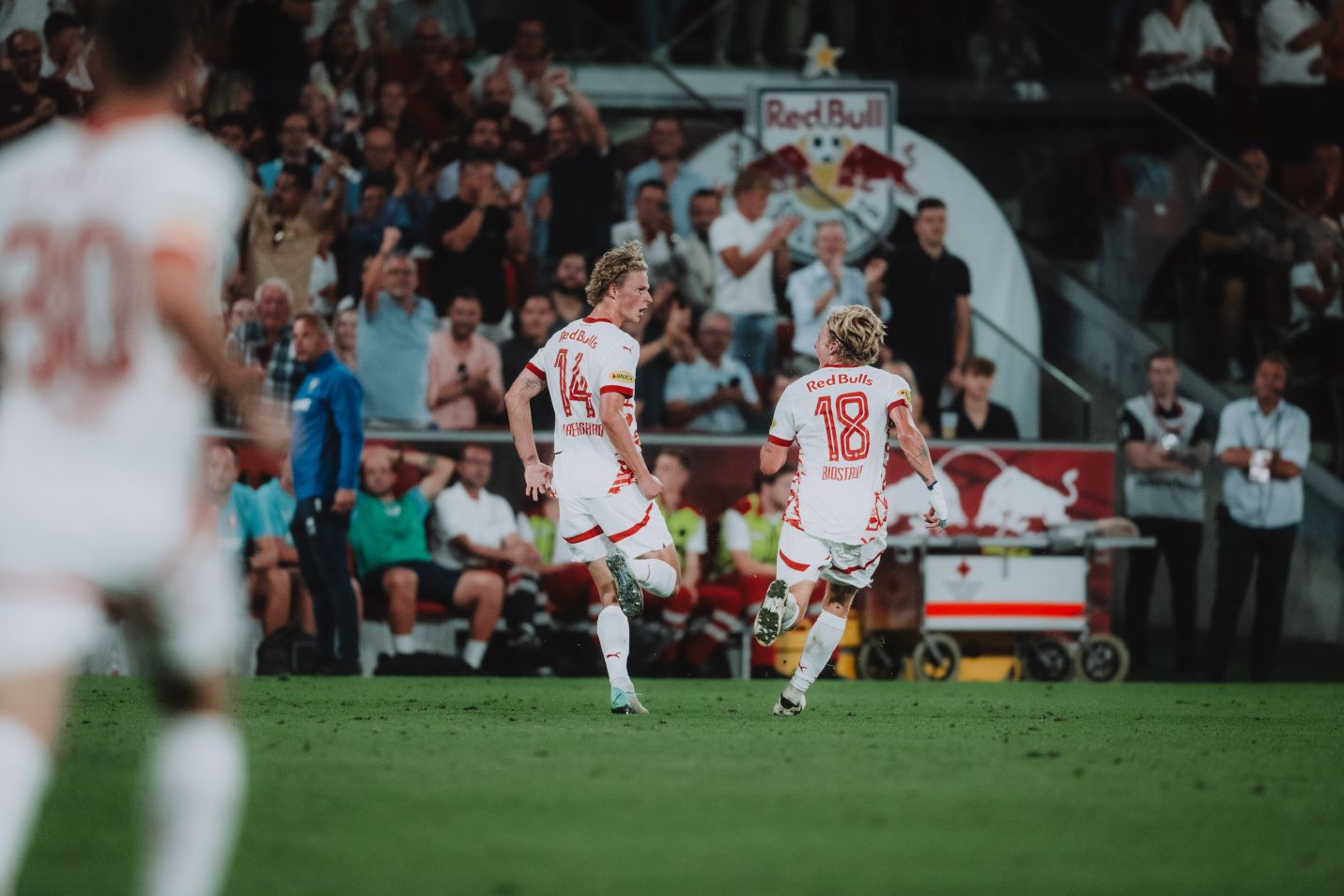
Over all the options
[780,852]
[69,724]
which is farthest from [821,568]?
[780,852]

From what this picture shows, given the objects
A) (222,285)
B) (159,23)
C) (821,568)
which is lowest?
(821,568)

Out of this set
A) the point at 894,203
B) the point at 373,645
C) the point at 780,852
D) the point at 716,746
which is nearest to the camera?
the point at 780,852

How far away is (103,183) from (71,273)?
0.66 feet

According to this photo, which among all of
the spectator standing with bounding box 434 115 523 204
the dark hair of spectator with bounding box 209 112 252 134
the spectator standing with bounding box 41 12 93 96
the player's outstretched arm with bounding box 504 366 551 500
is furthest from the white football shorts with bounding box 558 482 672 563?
the spectator standing with bounding box 41 12 93 96

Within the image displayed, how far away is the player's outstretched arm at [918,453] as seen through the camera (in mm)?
10055

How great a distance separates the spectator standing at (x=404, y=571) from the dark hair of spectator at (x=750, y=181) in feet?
13.9

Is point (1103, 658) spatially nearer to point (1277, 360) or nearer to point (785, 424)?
point (1277, 360)

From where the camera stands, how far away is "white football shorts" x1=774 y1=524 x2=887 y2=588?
10117mm

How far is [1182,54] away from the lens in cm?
1941

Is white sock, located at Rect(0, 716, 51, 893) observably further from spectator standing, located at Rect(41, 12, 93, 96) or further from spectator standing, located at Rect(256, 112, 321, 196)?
spectator standing, located at Rect(41, 12, 93, 96)

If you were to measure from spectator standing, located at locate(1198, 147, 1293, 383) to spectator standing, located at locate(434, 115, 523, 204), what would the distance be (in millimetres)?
6276

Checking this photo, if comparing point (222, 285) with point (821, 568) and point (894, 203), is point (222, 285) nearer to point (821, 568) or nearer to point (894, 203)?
point (894, 203)

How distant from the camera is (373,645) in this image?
14.5 m

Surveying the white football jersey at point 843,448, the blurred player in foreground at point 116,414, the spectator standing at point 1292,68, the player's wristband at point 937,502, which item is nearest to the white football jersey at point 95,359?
the blurred player in foreground at point 116,414
